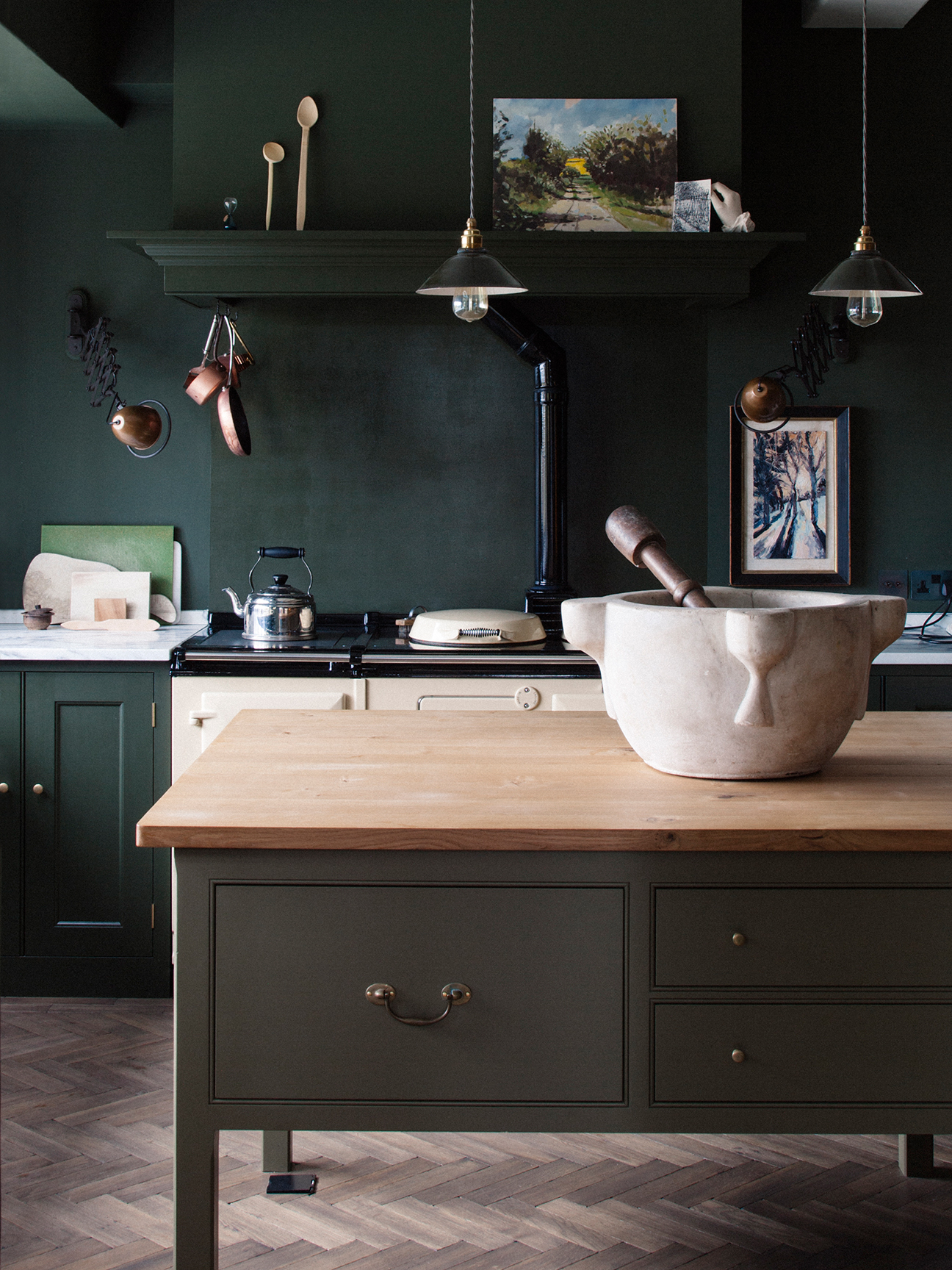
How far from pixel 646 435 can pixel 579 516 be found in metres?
0.34

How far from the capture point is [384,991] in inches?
51.3

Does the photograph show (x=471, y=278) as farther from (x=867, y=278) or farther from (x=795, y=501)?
(x=795, y=501)

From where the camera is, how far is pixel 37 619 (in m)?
3.52

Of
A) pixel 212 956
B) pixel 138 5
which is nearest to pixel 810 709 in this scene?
pixel 212 956

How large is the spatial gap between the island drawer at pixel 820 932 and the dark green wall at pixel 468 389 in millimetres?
2510

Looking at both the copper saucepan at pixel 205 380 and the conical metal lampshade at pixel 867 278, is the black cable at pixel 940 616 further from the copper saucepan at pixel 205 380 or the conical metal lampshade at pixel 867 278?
the copper saucepan at pixel 205 380

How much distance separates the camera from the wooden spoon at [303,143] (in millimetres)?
3365

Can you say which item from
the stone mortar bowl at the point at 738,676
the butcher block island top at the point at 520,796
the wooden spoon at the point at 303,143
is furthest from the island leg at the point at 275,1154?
the wooden spoon at the point at 303,143

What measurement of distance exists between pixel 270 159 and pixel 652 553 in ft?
7.60

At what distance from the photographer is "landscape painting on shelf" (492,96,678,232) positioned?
11.1ft

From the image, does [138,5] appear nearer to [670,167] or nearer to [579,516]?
[670,167]

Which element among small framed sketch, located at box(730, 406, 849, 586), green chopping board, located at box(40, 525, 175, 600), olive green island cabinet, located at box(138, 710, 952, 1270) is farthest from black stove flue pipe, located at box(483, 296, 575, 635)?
olive green island cabinet, located at box(138, 710, 952, 1270)

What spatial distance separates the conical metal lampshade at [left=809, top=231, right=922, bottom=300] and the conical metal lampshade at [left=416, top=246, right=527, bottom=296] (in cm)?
66

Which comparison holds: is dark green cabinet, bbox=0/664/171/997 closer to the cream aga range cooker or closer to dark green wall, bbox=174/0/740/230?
the cream aga range cooker
